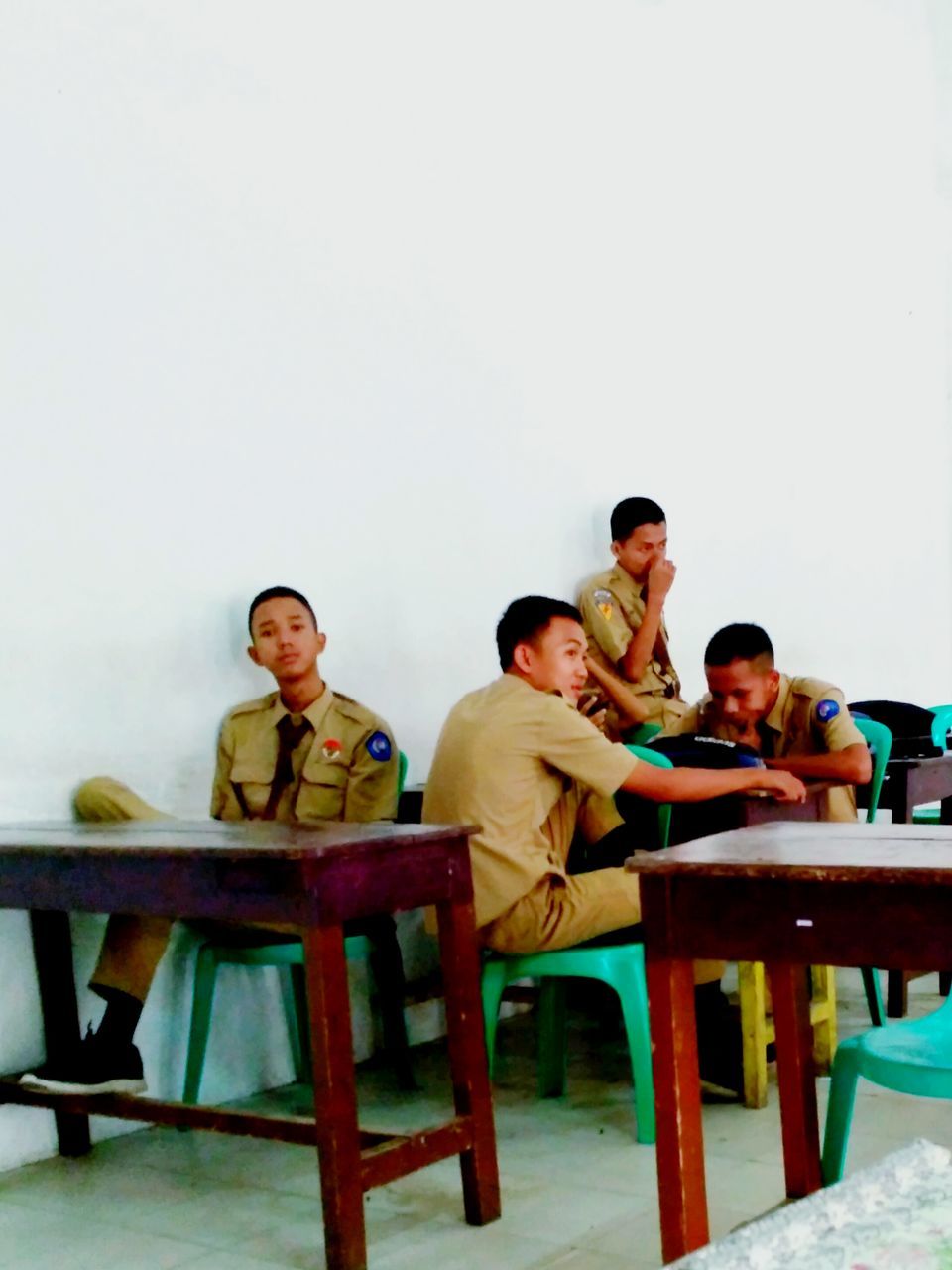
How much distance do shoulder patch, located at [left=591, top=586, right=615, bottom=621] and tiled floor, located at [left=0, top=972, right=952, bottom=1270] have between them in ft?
5.27

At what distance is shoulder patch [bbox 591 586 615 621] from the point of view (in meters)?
4.76

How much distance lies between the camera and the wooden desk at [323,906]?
2.48 m

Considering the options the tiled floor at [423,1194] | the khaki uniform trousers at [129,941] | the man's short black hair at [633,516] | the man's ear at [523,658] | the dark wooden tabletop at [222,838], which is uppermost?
the man's short black hair at [633,516]

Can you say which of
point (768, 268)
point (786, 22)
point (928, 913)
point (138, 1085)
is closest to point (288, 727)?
point (138, 1085)

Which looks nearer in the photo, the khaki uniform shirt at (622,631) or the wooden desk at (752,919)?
the wooden desk at (752,919)

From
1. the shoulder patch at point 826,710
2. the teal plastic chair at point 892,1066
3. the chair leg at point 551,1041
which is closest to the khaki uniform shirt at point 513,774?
the chair leg at point 551,1041

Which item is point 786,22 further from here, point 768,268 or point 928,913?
point 928,913

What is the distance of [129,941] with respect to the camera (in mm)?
3270

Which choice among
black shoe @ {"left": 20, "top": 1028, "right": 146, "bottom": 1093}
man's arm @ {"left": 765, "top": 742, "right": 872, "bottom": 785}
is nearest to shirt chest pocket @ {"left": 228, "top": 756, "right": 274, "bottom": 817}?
black shoe @ {"left": 20, "top": 1028, "right": 146, "bottom": 1093}

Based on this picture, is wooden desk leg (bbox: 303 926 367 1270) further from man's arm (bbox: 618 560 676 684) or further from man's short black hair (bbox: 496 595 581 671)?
man's arm (bbox: 618 560 676 684)

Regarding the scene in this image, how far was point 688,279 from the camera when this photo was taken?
5520mm

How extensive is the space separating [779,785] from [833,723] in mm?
746

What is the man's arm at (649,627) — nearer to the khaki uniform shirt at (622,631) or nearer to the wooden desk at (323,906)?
the khaki uniform shirt at (622,631)

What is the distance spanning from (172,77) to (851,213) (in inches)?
153
